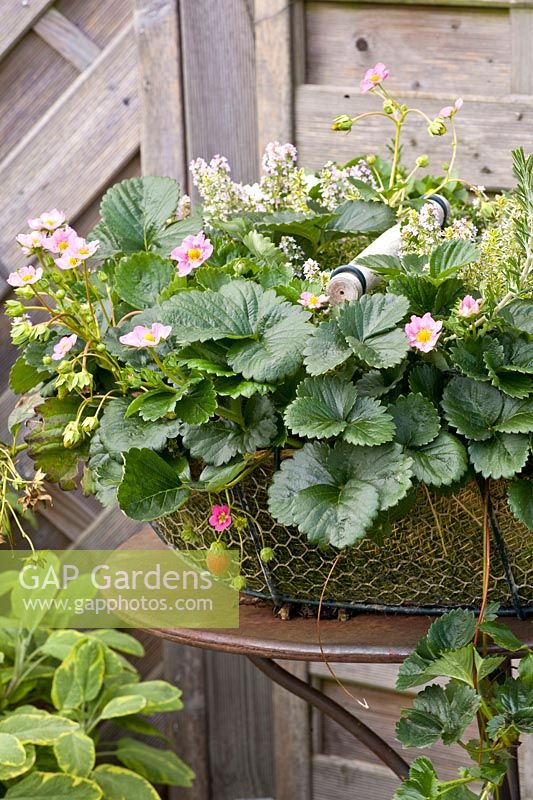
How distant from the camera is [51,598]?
147 cm

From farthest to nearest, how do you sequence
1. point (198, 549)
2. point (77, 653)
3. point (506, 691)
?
point (77, 653) → point (198, 549) → point (506, 691)

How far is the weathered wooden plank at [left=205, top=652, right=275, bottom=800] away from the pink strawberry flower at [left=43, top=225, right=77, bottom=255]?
102 cm

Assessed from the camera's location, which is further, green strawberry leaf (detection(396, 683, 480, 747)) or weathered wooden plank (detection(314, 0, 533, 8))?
weathered wooden plank (detection(314, 0, 533, 8))

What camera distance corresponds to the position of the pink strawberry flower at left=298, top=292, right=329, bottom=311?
28.4 inches

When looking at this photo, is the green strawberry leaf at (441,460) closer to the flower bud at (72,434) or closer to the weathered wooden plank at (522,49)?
the flower bud at (72,434)

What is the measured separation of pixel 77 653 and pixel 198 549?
663mm

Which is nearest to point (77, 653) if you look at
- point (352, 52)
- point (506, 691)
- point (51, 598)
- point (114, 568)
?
point (51, 598)

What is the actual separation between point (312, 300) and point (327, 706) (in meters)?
0.40

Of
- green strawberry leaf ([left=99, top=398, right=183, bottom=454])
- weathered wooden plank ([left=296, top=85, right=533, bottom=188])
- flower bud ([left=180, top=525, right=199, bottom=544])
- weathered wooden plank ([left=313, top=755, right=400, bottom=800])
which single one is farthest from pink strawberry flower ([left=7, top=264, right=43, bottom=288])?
weathered wooden plank ([left=313, top=755, right=400, bottom=800])

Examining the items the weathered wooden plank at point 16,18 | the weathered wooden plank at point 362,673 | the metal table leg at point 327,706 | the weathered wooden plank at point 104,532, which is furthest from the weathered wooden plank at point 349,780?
the weathered wooden plank at point 16,18

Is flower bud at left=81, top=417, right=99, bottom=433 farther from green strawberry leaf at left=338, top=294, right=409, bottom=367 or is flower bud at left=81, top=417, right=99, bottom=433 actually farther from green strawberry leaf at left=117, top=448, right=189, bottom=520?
green strawberry leaf at left=338, top=294, right=409, bottom=367

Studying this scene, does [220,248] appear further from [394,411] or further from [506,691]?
[506,691]

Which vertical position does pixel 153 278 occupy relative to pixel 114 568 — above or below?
above

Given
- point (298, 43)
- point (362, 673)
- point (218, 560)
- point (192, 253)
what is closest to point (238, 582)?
point (218, 560)
